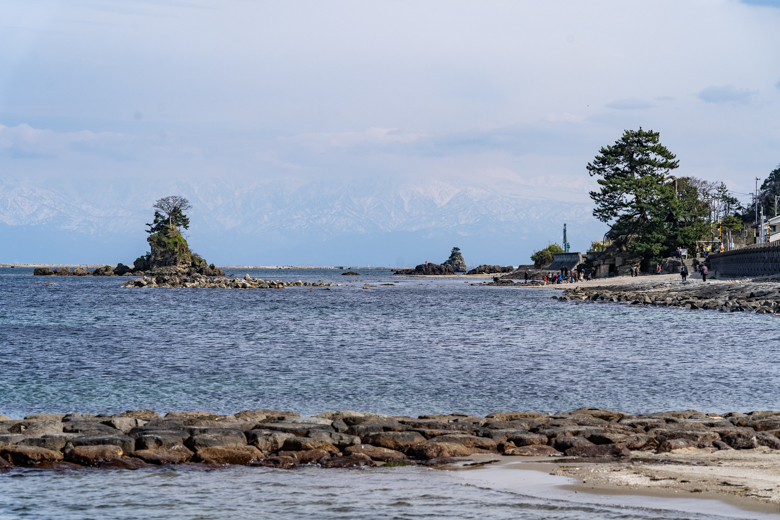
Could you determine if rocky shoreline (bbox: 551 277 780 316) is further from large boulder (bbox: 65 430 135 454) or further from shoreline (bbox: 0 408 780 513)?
large boulder (bbox: 65 430 135 454)

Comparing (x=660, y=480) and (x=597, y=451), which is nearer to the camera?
(x=660, y=480)

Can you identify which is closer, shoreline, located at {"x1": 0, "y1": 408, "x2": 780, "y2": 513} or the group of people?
shoreline, located at {"x1": 0, "y1": 408, "x2": 780, "y2": 513}

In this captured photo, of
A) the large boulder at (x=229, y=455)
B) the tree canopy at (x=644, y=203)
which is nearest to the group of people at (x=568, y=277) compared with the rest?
the tree canopy at (x=644, y=203)

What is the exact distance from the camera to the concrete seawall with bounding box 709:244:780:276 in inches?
2223

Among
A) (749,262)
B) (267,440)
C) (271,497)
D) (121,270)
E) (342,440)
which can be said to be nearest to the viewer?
(271,497)

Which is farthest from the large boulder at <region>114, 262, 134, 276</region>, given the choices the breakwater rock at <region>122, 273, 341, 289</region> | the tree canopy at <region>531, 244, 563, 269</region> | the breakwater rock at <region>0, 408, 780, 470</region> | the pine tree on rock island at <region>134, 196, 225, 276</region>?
the breakwater rock at <region>0, 408, 780, 470</region>

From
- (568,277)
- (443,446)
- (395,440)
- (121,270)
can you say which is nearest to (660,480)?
(443,446)

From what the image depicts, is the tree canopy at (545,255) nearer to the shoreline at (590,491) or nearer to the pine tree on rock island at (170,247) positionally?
the pine tree on rock island at (170,247)

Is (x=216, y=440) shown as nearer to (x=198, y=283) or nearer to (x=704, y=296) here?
(x=704, y=296)

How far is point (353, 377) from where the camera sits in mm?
20719

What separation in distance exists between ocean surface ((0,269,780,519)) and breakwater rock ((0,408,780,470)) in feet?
1.83

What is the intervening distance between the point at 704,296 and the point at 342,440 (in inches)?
1861

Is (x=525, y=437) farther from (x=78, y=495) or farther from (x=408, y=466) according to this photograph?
(x=78, y=495)

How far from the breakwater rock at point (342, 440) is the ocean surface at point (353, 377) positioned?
559 millimetres
